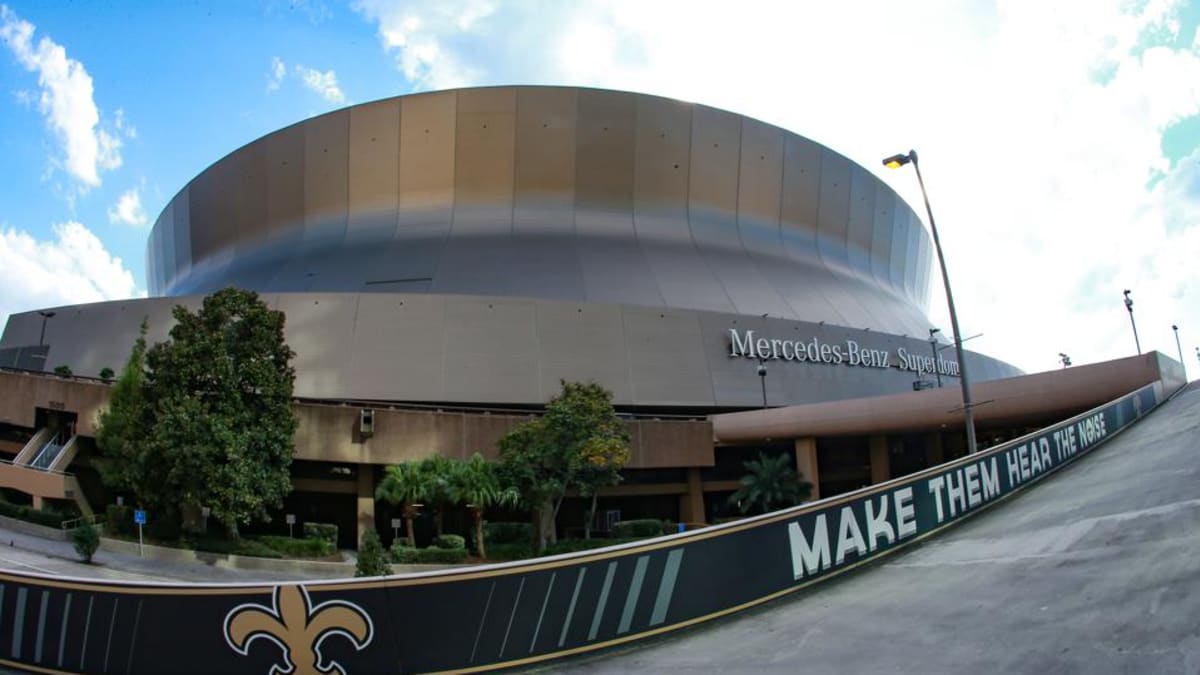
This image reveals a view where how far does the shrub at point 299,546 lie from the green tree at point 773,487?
1788 centimetres

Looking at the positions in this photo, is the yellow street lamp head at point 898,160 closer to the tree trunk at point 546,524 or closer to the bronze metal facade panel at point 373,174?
the tree trunk at point 546,524

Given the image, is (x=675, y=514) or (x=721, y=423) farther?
(x=675, y=514)

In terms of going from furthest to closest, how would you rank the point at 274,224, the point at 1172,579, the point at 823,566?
the point at 274,224, the point at 823,566, the point at 1172,579

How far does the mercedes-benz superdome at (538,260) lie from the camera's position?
109 feet

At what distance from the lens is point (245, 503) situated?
878 inches

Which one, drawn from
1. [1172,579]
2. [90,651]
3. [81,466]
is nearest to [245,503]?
[81,466]

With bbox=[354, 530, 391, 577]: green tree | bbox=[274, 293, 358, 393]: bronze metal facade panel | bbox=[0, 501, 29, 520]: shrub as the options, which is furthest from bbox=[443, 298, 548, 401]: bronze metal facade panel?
bbox=[0, 501, 29, 520]: shrub

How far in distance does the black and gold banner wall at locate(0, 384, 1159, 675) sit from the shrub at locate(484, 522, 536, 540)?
20.2 metres

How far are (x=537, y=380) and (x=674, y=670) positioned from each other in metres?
27.1

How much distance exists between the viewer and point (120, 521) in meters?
24.6

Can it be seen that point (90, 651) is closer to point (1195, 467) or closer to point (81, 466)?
point (1195, 467)

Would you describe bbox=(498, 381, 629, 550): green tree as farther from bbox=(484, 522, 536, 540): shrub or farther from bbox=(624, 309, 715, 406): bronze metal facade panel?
bbox=(624, 309, 715, 406): bronze metal facade panel

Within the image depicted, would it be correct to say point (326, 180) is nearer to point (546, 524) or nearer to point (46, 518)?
point (46, 518)

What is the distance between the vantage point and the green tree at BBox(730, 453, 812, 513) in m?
30.2
